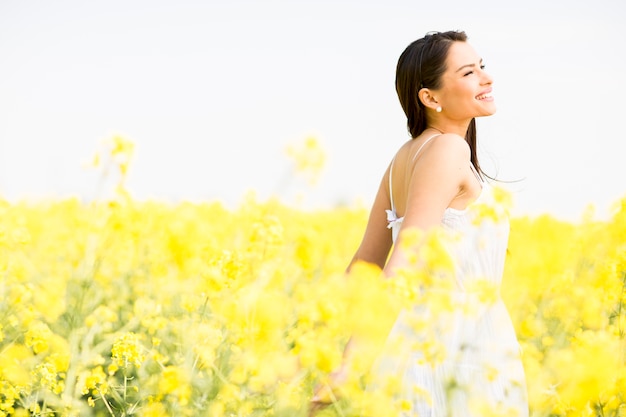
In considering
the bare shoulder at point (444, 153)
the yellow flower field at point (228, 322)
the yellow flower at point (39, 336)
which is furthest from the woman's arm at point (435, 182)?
the yellow flower at point (39, 336)

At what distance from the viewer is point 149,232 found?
14.8 ft

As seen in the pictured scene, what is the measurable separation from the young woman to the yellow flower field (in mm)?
89

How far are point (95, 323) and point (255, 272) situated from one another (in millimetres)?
1024

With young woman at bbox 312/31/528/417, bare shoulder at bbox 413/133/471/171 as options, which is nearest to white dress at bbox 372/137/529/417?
young woman at bbox 312/31/528/417

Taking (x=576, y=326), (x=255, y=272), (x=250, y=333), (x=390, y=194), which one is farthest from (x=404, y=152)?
A: (x=576, y=326)

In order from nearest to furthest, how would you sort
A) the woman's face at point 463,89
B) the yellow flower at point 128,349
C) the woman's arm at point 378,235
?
the woman's face at point 463,89 < the woman's arm at point 378,235 < the yellow flower at point 128,349

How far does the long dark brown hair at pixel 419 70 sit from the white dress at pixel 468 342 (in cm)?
29

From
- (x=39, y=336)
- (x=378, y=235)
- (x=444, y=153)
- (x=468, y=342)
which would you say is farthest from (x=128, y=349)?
(x=444, y=153)

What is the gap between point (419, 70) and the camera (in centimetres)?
210

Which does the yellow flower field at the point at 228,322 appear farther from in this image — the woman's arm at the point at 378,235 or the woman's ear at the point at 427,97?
the woman's ear at the point at 427,97

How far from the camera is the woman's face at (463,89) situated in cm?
203

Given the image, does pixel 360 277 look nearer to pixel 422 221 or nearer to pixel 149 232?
pixel 422 221

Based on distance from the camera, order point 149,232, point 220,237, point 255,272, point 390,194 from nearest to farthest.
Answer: point 255,272 < point 390,194 < point 149,232 < point 220,237

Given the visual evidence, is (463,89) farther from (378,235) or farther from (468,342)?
(468,342)
